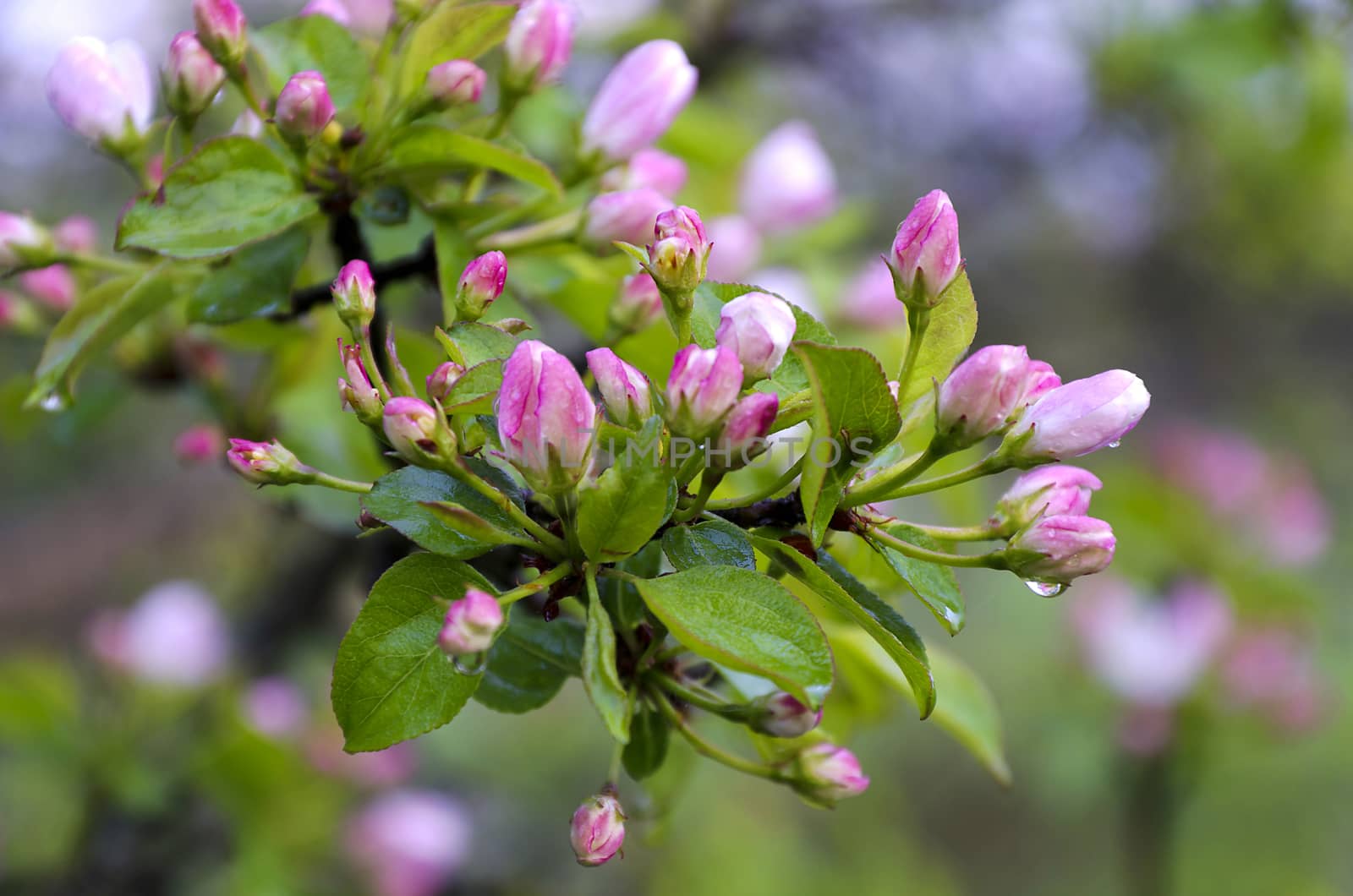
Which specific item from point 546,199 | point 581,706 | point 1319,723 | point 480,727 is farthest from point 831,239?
point 581,706

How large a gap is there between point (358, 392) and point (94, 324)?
0.58 ft

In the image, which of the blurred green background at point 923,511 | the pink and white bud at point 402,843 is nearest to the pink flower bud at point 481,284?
the blurred green background at point 923,511

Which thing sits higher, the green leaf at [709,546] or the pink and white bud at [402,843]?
the green leaf at [709,546]

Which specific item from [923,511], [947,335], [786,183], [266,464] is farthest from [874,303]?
[923,511]

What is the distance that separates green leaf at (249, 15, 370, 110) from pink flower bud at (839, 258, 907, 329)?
0.37 metres

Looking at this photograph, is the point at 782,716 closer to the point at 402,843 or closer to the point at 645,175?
the point at 645,175

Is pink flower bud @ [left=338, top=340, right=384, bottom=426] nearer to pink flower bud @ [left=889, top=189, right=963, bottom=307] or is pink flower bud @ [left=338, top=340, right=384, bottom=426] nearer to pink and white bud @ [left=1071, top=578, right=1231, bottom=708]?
pink flower bud @ [left=889, top=189, right=963, bottom=307]

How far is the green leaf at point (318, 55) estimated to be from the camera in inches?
17.2

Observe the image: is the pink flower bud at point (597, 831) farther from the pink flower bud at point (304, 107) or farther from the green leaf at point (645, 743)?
the pink flower bud at point (304, 107)

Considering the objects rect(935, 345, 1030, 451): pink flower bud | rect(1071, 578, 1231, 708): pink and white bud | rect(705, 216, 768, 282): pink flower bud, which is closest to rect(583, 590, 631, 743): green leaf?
rect(935, 345, 1030, 451): pink flower bud

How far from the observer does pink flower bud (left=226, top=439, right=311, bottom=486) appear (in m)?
0.33

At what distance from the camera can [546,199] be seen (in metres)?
0.44

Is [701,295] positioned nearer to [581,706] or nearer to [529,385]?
[529,385]

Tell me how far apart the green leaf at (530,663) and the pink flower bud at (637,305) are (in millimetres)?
124
